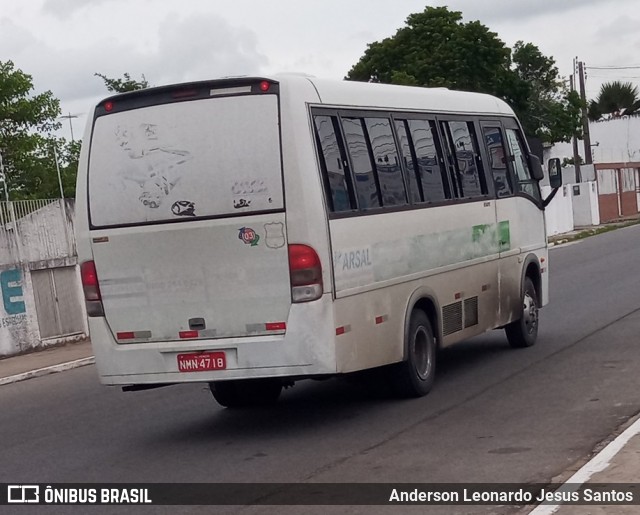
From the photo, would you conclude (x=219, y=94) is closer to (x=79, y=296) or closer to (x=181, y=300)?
(x=181, y=300)

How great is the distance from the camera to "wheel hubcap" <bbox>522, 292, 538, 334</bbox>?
13891mm

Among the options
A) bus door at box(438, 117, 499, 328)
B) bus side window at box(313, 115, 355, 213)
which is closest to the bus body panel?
bus side window at box(313, 115, 355, 213)

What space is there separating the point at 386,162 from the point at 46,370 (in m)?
7.50

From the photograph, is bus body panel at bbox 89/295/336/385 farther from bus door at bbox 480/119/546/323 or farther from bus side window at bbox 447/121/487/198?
bus door at bbox 480/119/546/323

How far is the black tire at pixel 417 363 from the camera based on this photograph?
35.2ft

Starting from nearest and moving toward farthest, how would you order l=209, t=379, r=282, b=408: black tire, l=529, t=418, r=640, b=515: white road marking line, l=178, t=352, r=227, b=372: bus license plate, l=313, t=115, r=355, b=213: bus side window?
l=529, t=418, r=640, b=515: white road marking line < l=178, t=352, r=227, b=372: bus license plate < l=313, t=115, r=355, b=213: bus side window < l=209, t=379, r=282, b=408: black tire

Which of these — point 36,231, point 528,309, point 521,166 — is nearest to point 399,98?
point 521,166

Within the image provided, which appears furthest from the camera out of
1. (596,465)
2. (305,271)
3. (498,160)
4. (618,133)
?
(618,133)

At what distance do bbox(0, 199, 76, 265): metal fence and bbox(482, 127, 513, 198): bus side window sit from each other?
876 centimetres

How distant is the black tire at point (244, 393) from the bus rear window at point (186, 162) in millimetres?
2294

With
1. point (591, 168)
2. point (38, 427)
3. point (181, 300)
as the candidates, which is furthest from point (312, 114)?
point (591, 168)

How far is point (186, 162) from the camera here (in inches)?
376

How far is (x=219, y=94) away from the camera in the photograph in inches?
375

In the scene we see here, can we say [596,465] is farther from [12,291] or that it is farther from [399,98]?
[12,291]
